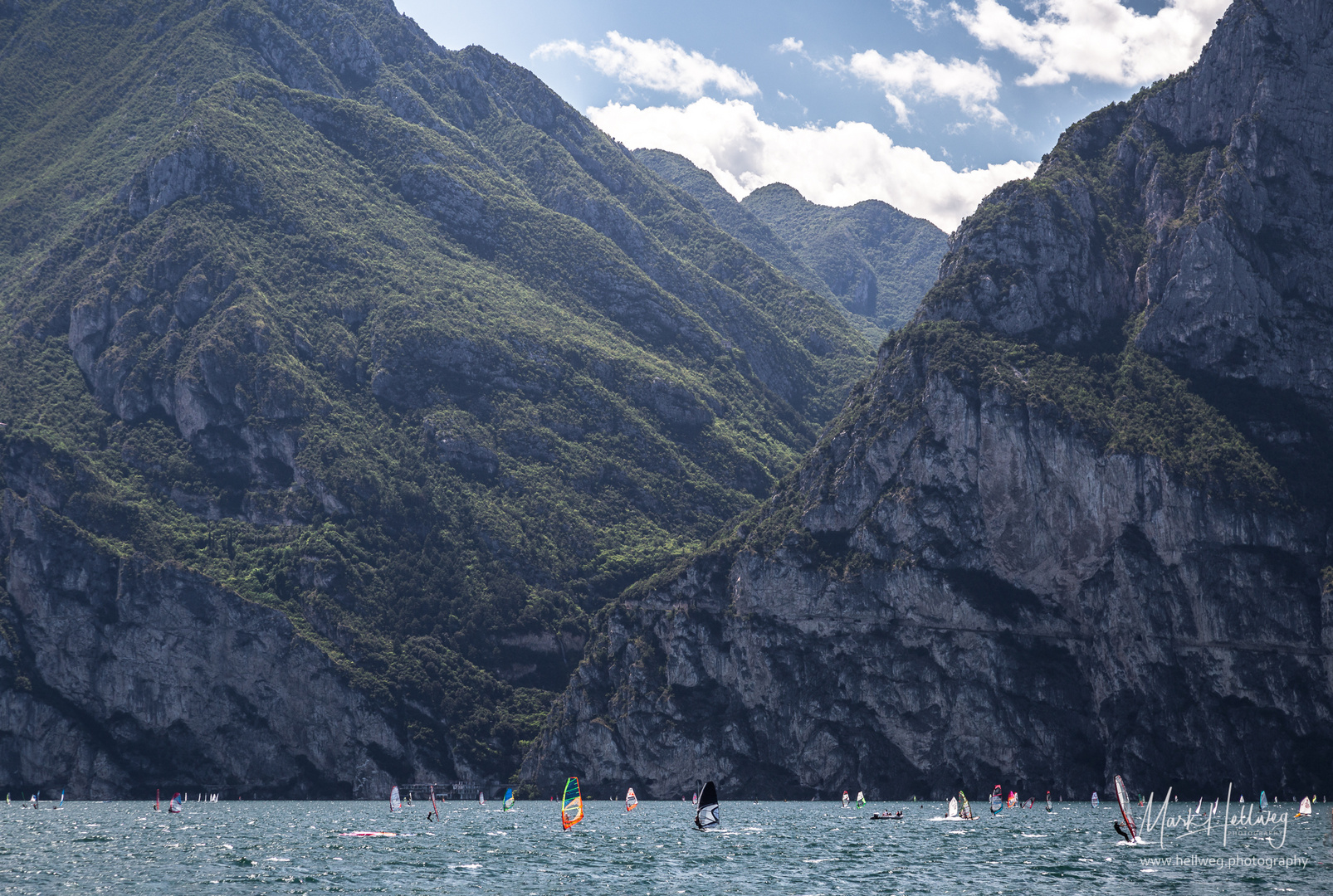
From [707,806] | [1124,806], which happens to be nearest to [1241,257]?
[707,806]

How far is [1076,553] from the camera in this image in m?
172

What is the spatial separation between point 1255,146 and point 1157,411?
146 ft

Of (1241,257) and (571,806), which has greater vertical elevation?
(1241,257)

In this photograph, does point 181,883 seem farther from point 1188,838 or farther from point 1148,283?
point 1148,283

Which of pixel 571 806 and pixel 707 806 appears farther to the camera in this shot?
pixel 571 806

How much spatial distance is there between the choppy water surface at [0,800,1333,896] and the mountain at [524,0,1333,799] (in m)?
36.4

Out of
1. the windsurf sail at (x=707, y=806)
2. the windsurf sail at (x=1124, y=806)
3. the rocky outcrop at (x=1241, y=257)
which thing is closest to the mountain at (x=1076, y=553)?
the rocky outcrop at (x=1241, y=257)

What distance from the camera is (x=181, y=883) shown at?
236 feet

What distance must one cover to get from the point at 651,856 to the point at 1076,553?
324 ft

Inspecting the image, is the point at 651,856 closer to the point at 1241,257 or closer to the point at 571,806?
the point at 571,806

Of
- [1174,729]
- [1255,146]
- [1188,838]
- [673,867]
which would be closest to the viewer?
[673,867]

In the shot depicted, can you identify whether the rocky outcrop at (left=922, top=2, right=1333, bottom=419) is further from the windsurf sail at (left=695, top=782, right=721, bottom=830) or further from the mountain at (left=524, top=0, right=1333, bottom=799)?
the windsurf sail at (left=695, top=782, right=721, bottom=830)

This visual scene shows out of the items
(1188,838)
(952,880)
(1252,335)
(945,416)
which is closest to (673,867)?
(952,880)

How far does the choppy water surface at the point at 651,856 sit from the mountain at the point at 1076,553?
119 feet
